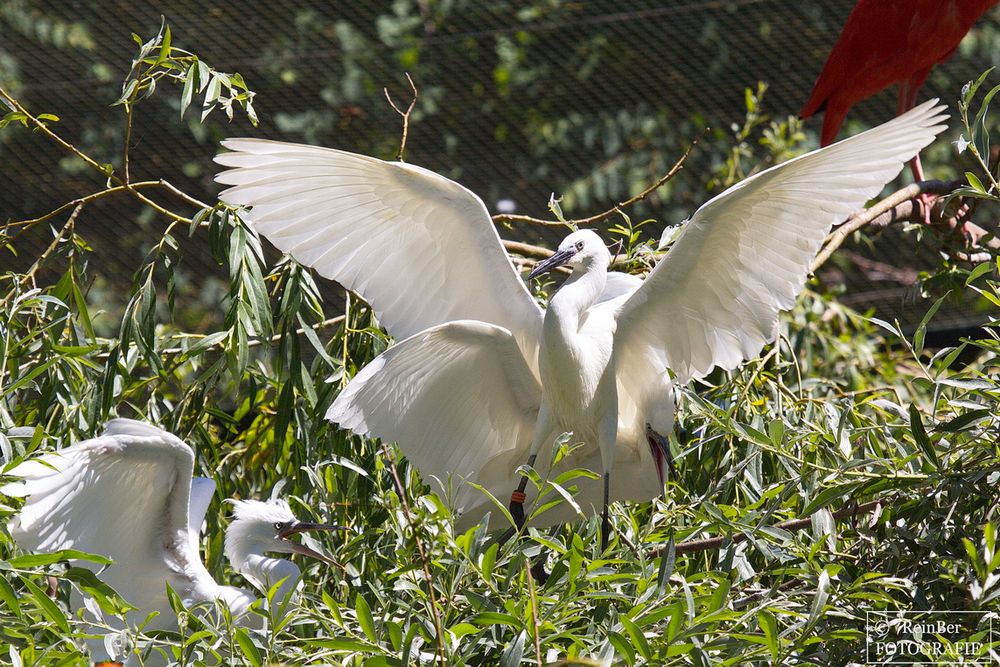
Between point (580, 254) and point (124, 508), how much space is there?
1046 millimetres

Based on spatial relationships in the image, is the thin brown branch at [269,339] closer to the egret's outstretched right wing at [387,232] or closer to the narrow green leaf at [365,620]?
the egret's outstretched right wing at [387,232]

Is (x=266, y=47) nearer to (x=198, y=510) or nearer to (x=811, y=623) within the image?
(x=198, y=510)

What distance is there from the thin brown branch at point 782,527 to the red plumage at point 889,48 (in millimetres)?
1750

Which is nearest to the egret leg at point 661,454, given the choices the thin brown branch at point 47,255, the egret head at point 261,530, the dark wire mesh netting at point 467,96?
the egret head at point 261,530

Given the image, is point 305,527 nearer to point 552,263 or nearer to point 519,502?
point 519,502

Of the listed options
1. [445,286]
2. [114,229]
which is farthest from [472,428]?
[114,229]

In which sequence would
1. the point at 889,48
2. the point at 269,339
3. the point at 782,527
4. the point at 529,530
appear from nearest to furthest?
the point at 529,530
the point at 782,527
the point at 269,339
the point at 889,48

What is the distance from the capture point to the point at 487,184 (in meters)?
5.51

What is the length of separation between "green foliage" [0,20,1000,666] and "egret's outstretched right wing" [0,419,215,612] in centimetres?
9

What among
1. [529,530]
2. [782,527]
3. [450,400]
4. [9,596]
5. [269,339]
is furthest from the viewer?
[269,339]

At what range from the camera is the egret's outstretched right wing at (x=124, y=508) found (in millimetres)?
2396

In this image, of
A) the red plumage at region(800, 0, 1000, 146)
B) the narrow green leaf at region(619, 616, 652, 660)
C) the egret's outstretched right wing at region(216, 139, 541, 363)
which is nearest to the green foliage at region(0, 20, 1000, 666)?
the narrow green leaf at region(619, 616, 652, 660)

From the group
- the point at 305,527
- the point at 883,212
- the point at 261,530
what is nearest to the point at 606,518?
the point at 305,527

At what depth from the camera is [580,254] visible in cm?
245
